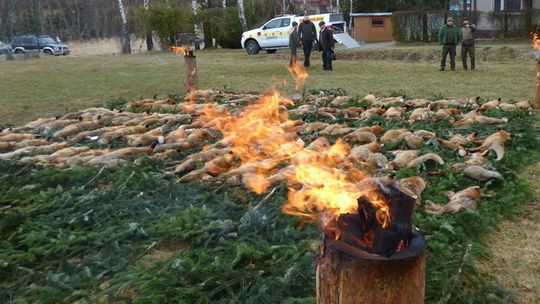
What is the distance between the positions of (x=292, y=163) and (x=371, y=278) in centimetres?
354

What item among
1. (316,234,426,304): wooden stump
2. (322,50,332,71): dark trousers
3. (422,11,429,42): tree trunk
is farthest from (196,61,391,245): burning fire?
(422,11,429,42): tree trunk

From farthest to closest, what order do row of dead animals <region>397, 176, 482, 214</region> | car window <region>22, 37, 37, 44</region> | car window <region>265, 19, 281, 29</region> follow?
car window <region>22, 37, 37, 44</region> < car window <region>265, 19, 281, 29</region> < row of dead animals <region>397, 176, 482, 214</region>

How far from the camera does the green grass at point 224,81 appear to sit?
1279 cm

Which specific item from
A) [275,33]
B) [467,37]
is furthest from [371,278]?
[275,33]

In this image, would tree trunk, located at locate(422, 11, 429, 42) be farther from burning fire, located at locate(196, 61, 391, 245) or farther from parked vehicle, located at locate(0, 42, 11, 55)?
parked vehicle, located at locate(0, 42, 11, 55)

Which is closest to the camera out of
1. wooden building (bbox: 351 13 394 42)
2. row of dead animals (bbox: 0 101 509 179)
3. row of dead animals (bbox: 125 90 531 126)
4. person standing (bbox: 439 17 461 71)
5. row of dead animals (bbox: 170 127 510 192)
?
row of dead animals (bbox: 170 127 510 192)

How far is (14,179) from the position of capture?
611cm

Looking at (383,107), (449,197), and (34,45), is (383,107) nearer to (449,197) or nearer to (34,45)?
(449,197)

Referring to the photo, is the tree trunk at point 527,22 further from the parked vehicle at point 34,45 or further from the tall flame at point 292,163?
the parked vehicle at point 34,45

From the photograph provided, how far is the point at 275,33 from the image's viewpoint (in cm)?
2695

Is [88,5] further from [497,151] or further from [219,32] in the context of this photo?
[497,151]

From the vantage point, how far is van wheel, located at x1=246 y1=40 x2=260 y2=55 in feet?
90.6

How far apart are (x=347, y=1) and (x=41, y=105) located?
3185 centimetres

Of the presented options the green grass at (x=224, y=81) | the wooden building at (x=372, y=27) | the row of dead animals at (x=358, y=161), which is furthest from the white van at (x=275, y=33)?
the row of dead animals at (x=358, y=161)
